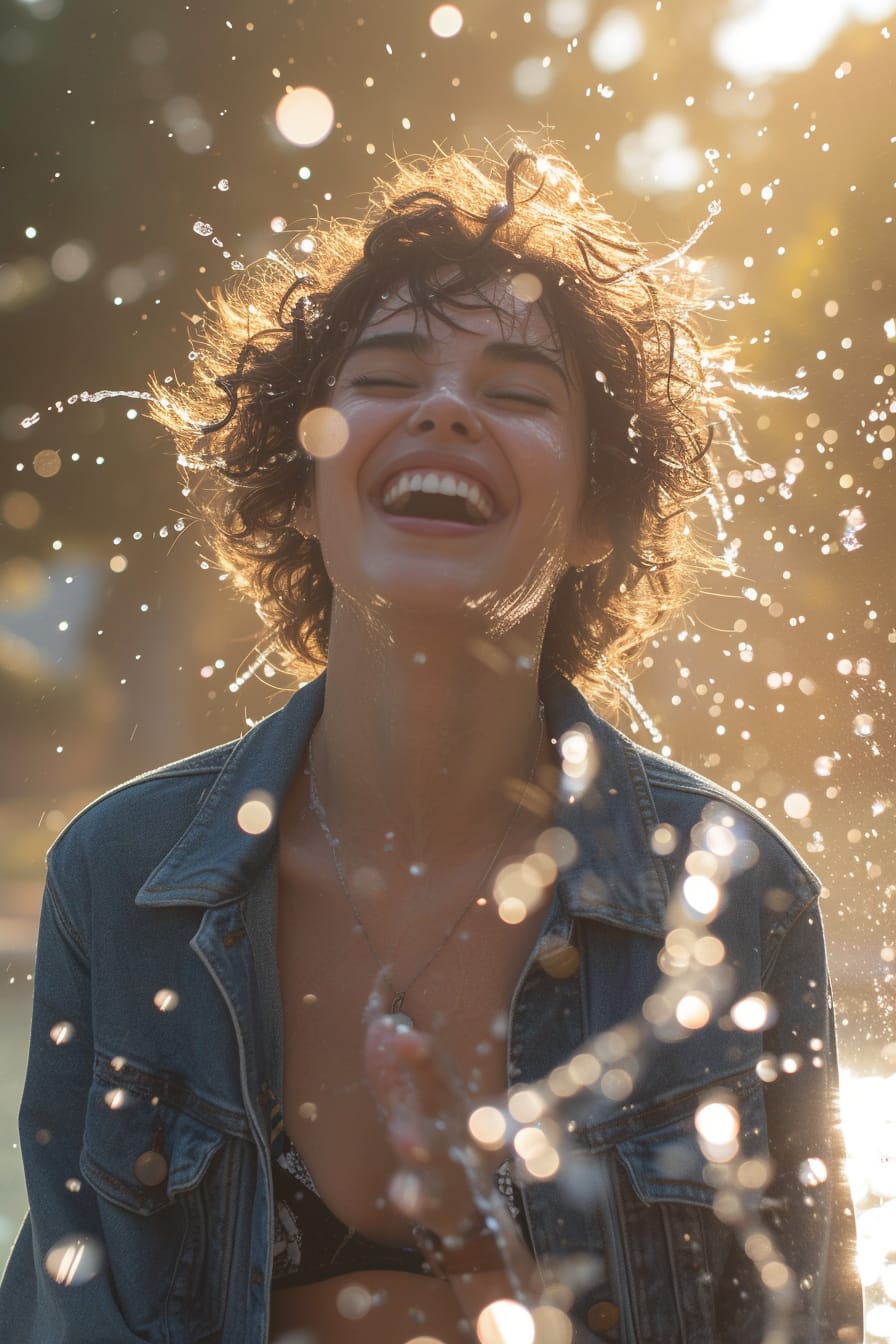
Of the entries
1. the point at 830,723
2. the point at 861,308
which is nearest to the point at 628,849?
the point at 861,308

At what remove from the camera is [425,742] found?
255cm

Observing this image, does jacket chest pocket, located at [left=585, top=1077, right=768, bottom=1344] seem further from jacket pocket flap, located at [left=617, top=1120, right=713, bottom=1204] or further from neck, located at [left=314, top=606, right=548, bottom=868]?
neck, located at [left=314, top=606, right=548, bottom=868]

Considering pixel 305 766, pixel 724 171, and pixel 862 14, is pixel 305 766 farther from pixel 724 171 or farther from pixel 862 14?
pixel 724 171

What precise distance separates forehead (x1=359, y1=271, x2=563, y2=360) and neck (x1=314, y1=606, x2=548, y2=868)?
56 cm

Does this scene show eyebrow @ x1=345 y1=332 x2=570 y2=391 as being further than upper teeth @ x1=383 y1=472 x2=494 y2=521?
Yes

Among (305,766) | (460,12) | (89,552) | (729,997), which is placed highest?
(460,12)

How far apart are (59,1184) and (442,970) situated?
29.4 inches

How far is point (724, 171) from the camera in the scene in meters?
12.8

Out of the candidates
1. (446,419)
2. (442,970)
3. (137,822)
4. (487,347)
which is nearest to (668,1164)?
(442,970)

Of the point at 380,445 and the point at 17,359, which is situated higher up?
the point at 17,359

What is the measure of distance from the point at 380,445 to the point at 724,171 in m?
11.6

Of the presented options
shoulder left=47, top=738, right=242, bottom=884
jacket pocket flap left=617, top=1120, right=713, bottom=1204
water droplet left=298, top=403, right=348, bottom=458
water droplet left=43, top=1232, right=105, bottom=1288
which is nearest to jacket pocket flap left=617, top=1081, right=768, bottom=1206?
jacket pocket flap left=617, top=1120, right=713, bottom=1204

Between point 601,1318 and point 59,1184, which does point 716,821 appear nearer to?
point 601,1318

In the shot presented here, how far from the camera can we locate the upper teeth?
7.70ft
